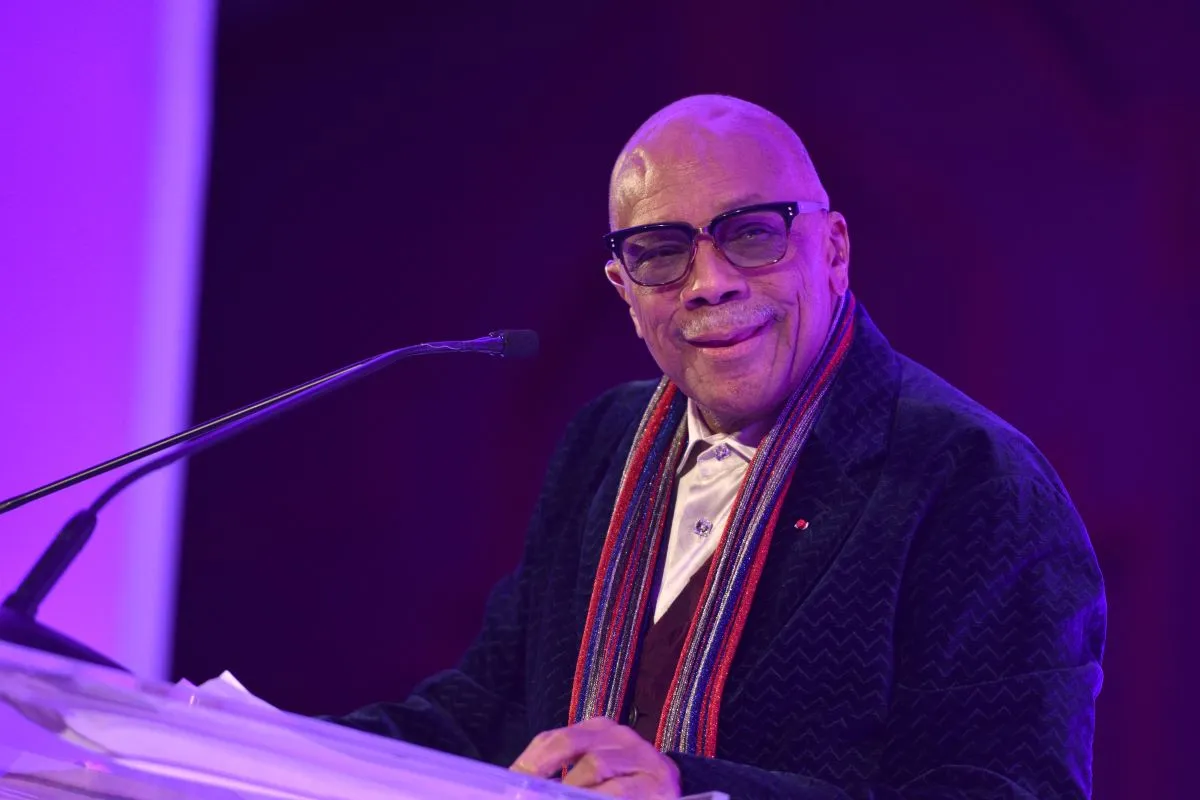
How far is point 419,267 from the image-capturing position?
317 centimetres

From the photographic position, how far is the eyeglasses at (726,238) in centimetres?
192

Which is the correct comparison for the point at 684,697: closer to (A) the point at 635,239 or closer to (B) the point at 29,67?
(A) the point at 635,239

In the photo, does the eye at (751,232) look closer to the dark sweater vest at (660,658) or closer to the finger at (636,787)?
the dark sweater vest at (660,658)

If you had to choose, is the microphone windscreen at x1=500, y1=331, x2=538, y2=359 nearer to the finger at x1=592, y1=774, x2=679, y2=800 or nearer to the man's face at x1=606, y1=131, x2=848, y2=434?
the man's face at x1=606, y1=131, x2=848, y2=434

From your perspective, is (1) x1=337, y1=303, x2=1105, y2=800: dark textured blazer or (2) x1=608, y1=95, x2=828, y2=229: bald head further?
(2) x1=608, y1=95, x2=828, y2=229: bald head

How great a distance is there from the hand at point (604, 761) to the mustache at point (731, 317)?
0.66m

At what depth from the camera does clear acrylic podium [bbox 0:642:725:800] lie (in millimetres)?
1024

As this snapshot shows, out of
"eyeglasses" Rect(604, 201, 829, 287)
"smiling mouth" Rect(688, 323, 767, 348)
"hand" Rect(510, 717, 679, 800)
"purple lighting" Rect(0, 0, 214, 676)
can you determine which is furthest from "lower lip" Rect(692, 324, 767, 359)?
"purple lighting" Rect(0, 0, 214, 676)

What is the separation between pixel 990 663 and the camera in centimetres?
166

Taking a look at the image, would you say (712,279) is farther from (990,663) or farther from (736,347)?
(990,663)

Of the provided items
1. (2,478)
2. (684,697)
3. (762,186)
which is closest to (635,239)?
(762,186)

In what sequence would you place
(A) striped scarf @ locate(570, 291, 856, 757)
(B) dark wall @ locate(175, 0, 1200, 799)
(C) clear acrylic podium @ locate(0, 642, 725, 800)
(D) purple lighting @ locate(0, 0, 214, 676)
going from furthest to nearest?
(D) purple lighting @ locate(0, 0, 214, 676) < (B) dark wall @ locate(175, 0, 1200, 799) < (A) striped scarf @ locate(570, 291, 856, 757) < (C) clear acrylic podium @ locate(0, 642, 725, 800)

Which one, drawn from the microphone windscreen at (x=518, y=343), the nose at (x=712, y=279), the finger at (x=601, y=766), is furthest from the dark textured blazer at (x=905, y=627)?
the microphone windscreen at (x=518, y=343)

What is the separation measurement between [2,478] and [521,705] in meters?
1.55
